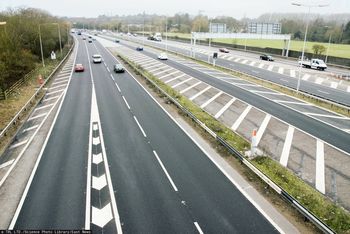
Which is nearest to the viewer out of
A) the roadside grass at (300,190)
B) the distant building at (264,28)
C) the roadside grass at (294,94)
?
the roadside grass at (300,190)

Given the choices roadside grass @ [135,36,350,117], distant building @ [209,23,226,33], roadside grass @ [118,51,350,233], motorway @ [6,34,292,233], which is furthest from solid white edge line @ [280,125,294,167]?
distant building @ [209,23,226,33]

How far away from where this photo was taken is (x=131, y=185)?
16.0 meters

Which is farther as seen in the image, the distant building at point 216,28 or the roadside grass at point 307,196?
the distant building at point 216,28

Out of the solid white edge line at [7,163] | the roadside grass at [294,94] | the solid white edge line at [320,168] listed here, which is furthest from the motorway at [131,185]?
the roadside grass at [294,94]

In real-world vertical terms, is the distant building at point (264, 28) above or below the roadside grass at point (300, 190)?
above

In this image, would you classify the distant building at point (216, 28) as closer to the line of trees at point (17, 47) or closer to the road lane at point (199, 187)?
the line of trees at point (17, 47)

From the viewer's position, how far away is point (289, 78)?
50.8 metres

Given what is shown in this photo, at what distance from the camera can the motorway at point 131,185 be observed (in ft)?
42.8

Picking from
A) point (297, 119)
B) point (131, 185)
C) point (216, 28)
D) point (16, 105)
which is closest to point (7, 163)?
point (131, 185)

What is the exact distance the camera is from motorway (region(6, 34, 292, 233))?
1303 cm

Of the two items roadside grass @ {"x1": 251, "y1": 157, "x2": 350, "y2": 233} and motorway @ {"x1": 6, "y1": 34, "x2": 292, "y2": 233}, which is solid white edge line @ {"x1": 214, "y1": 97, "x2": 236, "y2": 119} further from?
roadside grass @ {"x1": 251, "y1": 157, "x2": 350, "y2": 233}

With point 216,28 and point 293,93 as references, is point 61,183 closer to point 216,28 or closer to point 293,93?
point 293,93

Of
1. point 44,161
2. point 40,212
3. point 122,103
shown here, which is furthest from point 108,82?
point 40,212

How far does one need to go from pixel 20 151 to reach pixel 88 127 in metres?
5.66
